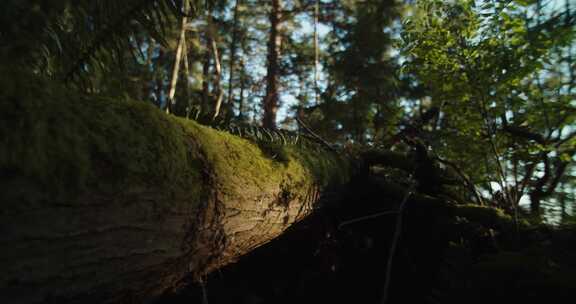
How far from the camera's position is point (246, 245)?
70.5 inches

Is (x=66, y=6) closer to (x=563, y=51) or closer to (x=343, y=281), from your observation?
(x=343, y=281)

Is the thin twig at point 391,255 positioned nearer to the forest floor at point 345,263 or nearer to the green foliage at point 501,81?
the forest floor at point 345,263

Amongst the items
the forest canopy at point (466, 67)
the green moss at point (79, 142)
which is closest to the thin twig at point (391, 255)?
the forest canopy at point (466, 67)

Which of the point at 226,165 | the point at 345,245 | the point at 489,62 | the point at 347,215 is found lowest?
the point at 345,245

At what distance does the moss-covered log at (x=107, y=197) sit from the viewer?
66 centimetres

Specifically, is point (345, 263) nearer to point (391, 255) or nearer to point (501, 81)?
point (391, 255)

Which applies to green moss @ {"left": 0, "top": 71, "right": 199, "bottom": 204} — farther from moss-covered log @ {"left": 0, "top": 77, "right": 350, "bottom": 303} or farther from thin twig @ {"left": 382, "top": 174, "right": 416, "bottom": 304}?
thin twig @ {"left": 382, "top": 174, "right": 416, "bottom": 304}

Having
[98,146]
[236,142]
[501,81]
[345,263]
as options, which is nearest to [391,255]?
[345,263]

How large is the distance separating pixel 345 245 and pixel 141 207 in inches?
93.2

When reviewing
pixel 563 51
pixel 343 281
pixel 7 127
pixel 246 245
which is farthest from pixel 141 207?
pixel 563 51

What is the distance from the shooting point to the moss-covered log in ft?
2.17

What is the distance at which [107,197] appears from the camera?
833 mm

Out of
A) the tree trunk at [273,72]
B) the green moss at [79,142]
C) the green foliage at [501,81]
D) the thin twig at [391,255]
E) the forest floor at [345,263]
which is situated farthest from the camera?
the tree trunk at [273,72]

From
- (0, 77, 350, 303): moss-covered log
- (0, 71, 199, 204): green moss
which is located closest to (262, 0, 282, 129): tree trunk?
(0, 77, 350, 303): moss-covered log
